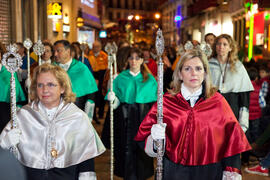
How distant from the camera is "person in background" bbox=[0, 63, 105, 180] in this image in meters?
3.04

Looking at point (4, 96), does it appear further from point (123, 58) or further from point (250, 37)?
point (250, 37)

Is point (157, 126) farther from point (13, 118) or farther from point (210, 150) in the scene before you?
point (13, 118)

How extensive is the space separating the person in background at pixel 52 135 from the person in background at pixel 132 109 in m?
1.96

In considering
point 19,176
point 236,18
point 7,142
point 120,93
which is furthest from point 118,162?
point 236,18

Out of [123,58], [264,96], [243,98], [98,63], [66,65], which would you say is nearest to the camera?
[243,98]

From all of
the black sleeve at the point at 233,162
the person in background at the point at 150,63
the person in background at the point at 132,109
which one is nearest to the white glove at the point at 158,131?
the black sleeve at the point at 233,162

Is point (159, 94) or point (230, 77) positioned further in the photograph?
point (230, 77)

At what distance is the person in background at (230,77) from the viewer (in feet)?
17.4

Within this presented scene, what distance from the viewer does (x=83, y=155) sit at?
3.17 metres

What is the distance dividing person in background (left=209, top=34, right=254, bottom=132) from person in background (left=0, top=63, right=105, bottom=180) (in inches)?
101

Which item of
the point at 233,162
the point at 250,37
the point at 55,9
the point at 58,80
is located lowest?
the point at 233,162

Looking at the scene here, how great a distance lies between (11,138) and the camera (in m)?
2.91

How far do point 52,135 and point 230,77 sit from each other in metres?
2.97

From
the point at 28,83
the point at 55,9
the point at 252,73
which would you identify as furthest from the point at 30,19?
the point at 252,73
